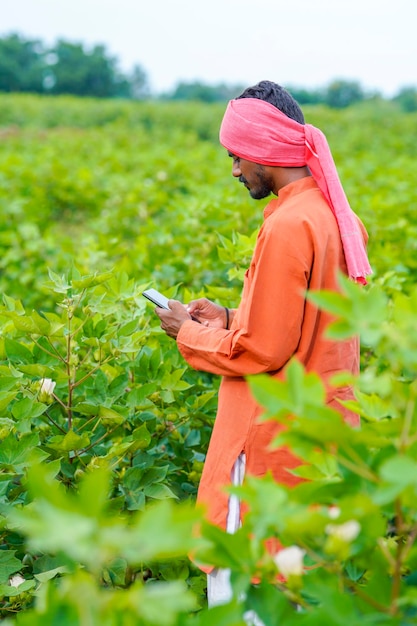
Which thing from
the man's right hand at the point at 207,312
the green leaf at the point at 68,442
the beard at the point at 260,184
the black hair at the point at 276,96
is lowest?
the green leaf at the point at 68,442

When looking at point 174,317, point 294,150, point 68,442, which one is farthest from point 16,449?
point 294,150

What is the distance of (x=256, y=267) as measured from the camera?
193 centimetres

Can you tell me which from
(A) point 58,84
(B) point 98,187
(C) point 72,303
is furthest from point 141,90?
(C) point 72,303

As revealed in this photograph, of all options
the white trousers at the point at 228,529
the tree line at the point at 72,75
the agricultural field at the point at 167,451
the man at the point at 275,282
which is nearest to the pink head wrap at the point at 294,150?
the man at the point at 275,282

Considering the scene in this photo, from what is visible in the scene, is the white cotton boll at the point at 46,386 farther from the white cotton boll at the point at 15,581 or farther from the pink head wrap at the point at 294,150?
the pink head wrap at the point at 294,150

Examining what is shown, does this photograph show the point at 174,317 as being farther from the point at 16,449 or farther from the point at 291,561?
the point at 291,561

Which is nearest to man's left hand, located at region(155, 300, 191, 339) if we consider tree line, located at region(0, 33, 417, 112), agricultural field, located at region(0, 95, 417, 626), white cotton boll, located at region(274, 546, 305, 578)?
agricultural field, located at region(0, 95, 417, 626)

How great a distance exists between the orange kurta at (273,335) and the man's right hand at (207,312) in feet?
0.53

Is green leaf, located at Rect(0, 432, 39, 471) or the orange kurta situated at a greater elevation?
the orange kurta

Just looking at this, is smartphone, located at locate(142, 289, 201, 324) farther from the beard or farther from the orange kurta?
the beard

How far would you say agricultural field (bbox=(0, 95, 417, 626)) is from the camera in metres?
0.94

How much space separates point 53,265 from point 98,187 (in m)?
4.28

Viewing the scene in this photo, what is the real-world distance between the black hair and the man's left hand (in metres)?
0.54

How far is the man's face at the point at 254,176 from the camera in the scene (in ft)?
6.83
